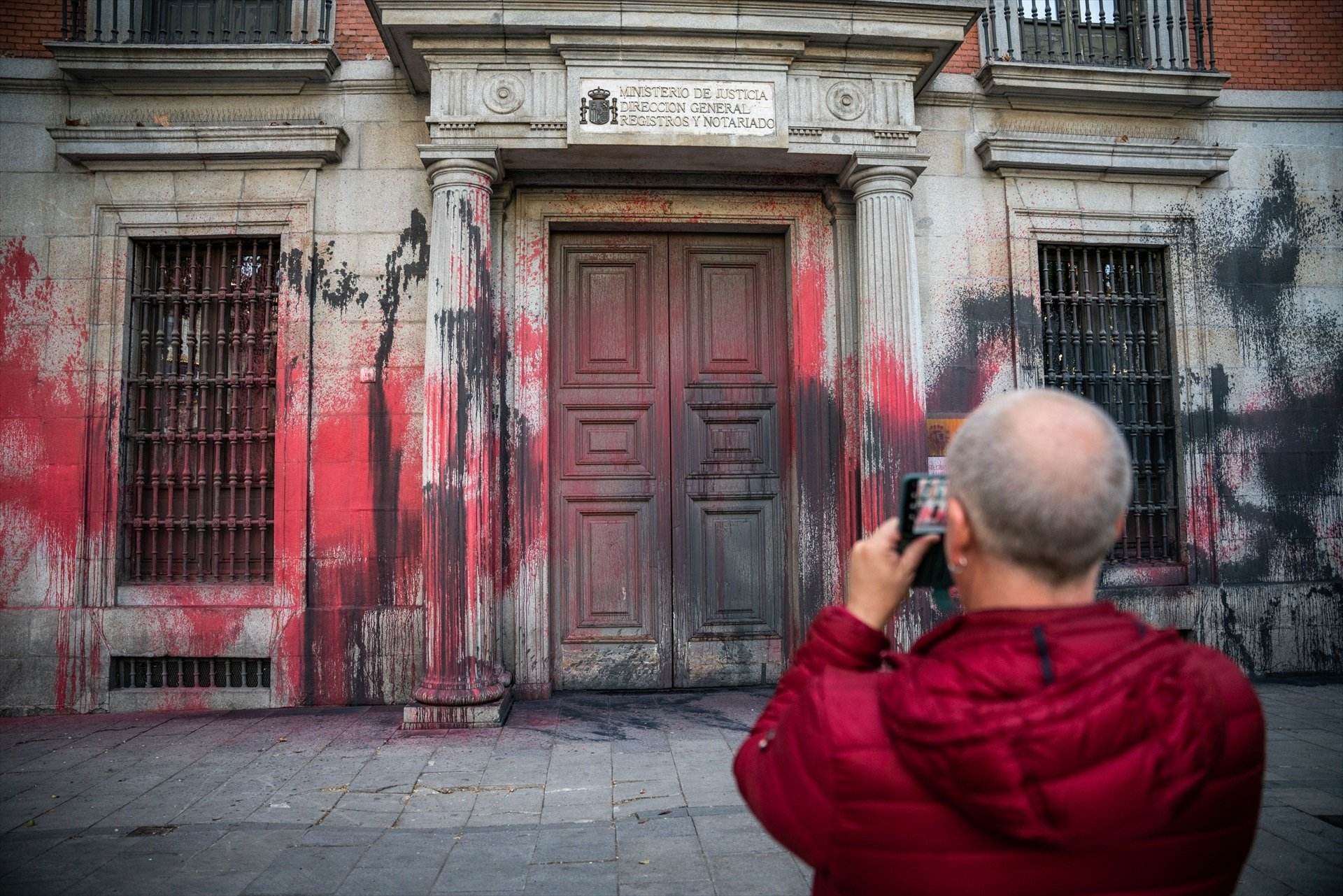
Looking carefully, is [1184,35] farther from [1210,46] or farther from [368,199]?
[368,199]

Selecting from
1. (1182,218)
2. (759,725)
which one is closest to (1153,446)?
(1182,218)

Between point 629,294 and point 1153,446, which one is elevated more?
point 629,294

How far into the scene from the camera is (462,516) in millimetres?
6617

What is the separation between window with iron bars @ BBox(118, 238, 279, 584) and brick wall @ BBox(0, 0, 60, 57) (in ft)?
6.30

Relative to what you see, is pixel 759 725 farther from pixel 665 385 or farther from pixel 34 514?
pixel 34 514

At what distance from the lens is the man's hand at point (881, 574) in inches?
59.1

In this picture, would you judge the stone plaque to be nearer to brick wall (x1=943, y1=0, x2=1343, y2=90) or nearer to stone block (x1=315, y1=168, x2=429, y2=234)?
stone block (x1=315, y1=168, x2=429, y2=234)

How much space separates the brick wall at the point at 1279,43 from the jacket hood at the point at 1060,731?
30.7 feet

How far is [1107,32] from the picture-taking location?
859cm

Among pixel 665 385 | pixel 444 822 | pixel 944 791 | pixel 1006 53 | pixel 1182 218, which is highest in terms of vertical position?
pixel 1006 53

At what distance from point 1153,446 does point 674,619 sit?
187 inches

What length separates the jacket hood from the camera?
1179 mm

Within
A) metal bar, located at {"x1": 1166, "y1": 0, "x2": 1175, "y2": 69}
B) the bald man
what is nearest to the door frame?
metal bar, located at {"x1": 1166, "y1": 0, "x2": 1175, "y2": 69}

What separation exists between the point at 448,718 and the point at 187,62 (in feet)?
19.1
